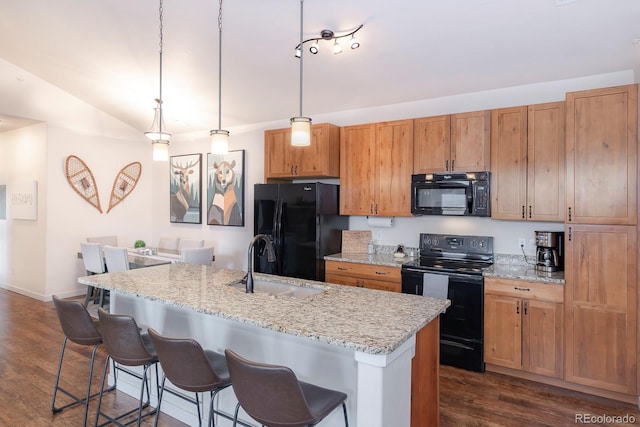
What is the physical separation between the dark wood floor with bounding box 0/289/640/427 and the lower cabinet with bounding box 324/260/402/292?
35.8 inches

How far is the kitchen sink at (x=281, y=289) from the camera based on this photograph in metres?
2.51

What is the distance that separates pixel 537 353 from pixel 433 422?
1.47 metres

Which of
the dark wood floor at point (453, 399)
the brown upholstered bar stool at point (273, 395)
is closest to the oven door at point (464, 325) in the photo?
the dark wood floor at point (453, 399)

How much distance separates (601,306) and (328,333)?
2.52 metres

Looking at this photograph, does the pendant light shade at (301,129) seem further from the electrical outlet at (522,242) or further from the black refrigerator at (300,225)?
the electrical outlet at (522,242)

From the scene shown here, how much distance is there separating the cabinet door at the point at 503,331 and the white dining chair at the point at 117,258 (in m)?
4.04

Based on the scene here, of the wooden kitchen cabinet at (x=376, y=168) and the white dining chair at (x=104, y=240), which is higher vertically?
the wooden kitchen cabinet at (x=376, y=168)

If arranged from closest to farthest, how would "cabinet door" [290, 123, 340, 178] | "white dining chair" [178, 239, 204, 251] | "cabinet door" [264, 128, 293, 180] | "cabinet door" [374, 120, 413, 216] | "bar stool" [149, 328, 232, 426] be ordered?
"bar stool" [149, 328, 232, 426] → "cabinet door" [374, 120, 413, 216] → "cabinet door" [290, 123, 340, 178] → "cabinet door" [264, 128, 293, 180] → "white dining chair" [178, 239, 204, 251]

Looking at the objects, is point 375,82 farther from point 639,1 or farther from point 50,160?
point 50,160

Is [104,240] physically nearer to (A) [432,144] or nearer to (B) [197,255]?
(B) [197,255]

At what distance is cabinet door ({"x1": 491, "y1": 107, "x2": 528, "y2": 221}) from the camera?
11.1ft

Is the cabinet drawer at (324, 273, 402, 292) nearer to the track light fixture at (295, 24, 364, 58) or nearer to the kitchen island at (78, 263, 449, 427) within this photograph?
the kitchen island at (78, 263, 449, 427)

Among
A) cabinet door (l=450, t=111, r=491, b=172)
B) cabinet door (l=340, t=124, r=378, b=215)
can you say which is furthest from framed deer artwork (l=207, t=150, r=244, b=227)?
cabinet door (l=450, t=111, r=491, b=172)

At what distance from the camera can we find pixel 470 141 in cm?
363
